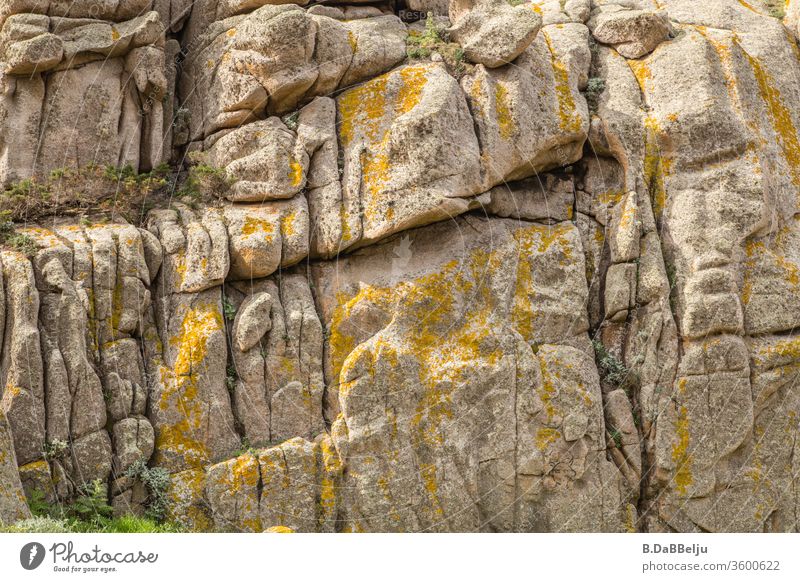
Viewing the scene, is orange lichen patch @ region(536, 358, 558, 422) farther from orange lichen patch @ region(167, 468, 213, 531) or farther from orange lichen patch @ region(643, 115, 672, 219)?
orange lichen patch @ region(167, 468, 213, 531)

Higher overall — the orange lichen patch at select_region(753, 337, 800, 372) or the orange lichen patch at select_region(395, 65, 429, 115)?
the orange lichen patch at select_region(395, 65, 429, 115)

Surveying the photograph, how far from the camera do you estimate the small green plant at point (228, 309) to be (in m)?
24.9

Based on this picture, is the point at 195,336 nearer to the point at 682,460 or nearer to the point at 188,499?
the point at 188,499

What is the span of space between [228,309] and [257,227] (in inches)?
78.3

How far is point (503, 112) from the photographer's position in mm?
26562

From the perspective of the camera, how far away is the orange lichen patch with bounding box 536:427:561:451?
80.8ft

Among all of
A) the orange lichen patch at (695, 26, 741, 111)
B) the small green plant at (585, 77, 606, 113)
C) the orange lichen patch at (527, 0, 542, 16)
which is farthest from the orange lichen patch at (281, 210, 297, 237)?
the orange lichen patch at (695, 26, 741, 111)

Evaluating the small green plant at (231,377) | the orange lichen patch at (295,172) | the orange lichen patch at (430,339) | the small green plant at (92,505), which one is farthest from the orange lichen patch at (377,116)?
the small green plant at (92,505)

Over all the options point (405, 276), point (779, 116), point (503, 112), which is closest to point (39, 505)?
point (405, 276)

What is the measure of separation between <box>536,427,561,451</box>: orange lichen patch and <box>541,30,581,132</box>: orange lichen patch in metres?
7.40

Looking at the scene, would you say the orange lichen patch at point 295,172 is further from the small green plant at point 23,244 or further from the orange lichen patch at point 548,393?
the orange lichen patch at point 548,393

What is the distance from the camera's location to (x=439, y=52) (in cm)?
2741

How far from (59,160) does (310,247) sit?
6401mm
